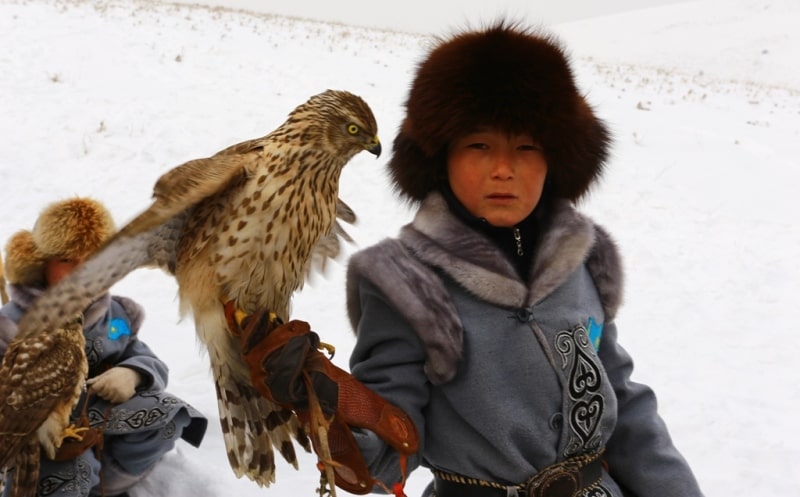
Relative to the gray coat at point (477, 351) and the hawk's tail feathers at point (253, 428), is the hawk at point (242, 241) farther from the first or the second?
the gray coat at point (477, 351)

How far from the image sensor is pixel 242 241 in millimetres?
1798

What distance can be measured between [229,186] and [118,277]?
1.16 ft

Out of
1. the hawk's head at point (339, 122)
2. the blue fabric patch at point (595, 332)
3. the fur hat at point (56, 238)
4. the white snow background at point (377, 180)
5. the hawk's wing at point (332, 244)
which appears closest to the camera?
the blue fabric patch at point (595, 332)

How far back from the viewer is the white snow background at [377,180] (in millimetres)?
4465

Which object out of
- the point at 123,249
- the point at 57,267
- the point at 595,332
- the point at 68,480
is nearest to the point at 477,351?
the point at 595,332

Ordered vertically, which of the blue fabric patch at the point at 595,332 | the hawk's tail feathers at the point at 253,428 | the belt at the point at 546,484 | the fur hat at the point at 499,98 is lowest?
the hawk's tail feathers at the point at 253,428

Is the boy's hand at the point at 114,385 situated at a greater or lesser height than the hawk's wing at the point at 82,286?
lesser

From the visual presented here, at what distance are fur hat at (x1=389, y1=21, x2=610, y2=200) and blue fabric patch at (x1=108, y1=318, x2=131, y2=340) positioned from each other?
6.66 ft

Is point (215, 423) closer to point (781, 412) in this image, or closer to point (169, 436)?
point (169, 436)

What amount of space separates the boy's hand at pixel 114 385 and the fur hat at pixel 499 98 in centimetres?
193

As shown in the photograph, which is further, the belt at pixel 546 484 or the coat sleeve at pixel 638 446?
the coat sleeve at pixel 638 446

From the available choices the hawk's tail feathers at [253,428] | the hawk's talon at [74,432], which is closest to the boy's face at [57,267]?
the hawk's talon at [74,432]

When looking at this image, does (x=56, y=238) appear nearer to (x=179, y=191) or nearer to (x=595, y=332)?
(x=179, y=191)

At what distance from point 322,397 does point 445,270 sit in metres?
0.42
